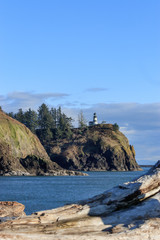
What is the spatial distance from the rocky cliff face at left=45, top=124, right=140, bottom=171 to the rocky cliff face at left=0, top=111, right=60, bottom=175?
32.0 metres

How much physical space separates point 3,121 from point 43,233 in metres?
118

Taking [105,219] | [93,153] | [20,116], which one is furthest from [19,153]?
[105,219]

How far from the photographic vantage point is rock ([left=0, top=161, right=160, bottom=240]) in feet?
31.8

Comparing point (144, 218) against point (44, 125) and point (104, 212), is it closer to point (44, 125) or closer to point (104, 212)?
point (104, 212)

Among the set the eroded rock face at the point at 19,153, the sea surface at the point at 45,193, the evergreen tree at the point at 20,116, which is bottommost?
the sea surface at the point at 45,193

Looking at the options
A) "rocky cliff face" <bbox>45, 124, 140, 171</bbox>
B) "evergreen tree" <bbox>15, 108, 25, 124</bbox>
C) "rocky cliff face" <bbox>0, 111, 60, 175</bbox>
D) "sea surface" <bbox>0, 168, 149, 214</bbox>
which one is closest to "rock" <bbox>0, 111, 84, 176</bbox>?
"rocky cliff face" <bbox>0, 111, 60, 175</bbox>

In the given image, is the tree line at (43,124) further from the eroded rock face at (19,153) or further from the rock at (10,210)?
the rock at (10,210)

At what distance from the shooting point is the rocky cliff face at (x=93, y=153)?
166825 millimetres

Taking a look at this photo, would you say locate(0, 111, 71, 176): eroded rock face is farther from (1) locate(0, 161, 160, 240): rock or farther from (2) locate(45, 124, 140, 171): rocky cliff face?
(1) locate(0, 161, 160, 240): rock

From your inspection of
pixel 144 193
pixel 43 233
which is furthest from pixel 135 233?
pixel 43 233

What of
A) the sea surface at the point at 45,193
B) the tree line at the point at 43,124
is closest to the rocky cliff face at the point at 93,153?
the tree line at the point at 43,124

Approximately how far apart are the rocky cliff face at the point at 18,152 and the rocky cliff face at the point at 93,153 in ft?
105

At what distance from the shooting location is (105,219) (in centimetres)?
1076

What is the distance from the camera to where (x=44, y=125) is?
19200 centimetres
